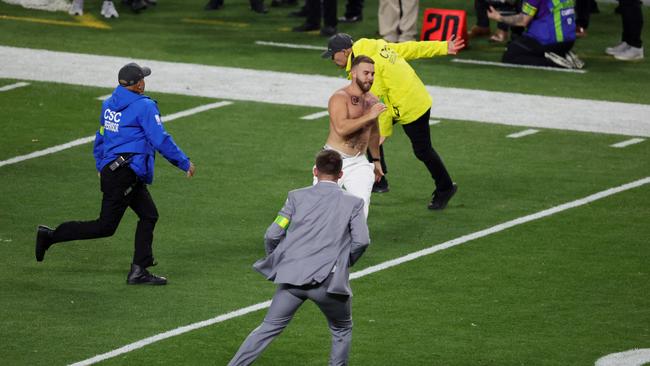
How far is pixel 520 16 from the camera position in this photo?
21.6 metres

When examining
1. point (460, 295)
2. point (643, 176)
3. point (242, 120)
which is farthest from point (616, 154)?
point (460, 295)

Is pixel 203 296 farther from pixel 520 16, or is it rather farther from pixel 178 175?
pixel 520 16

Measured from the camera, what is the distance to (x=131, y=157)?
1184 cm

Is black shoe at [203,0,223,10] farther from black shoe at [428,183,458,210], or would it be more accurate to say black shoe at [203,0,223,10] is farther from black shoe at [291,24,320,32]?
black shoe at [428,183,458,210]

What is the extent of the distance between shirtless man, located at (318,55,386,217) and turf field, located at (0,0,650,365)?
0.90 m

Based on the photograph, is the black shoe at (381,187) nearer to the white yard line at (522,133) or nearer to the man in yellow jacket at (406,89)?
the man in yellow jacket at (406,89)

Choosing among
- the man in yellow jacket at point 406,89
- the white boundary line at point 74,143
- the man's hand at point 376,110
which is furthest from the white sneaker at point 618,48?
the man's hand at point 376,110

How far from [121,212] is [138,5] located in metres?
14.3

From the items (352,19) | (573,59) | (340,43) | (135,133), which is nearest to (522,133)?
(573,59)

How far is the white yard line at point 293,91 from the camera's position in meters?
18.7

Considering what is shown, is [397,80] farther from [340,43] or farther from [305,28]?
[305,28]

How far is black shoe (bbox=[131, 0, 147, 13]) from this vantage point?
25812 millimetres

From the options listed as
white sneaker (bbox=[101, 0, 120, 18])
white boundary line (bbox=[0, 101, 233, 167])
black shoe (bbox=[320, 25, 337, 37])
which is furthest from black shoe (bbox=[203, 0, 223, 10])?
white boundary line (bbox=[0, 101, 233, 167])

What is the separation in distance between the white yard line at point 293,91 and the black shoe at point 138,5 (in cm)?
389
